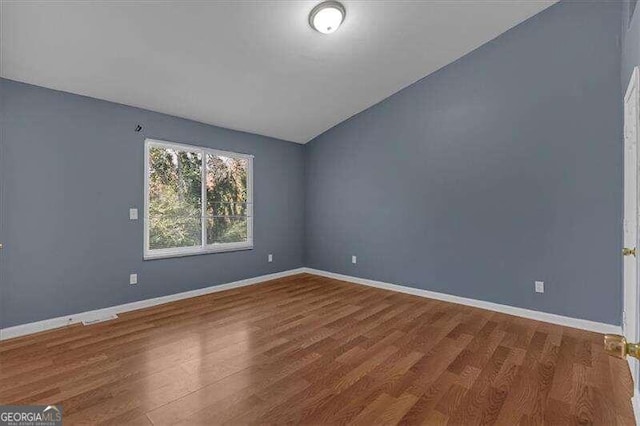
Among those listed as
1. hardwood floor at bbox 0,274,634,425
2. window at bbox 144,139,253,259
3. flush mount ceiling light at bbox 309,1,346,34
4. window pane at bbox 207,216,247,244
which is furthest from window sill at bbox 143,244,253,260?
flush mount ceiling light at bbox 309,1,346,34

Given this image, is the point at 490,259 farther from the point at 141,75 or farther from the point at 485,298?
the point at 141,75

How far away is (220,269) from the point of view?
14.6 ft

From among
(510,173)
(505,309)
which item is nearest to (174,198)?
(510,173)

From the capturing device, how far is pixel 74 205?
3.19 metres

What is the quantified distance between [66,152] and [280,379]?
303cm

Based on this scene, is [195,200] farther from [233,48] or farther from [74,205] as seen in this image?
[233,48]

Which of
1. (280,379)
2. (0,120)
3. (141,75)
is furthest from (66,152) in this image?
(280,379)

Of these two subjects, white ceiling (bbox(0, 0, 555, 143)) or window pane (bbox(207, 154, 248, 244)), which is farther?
window pane (bbox(207, 154, 248, 244))

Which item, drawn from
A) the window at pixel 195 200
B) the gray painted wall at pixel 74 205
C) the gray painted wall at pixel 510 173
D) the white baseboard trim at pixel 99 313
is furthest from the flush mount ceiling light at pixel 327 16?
the white baseboard trim at pixel 99 313

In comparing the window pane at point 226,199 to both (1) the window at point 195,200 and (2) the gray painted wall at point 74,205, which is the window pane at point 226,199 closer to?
(1) the window at point 195,200

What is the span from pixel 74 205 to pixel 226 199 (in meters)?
1.85

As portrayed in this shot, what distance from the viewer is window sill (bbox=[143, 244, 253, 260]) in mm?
3799

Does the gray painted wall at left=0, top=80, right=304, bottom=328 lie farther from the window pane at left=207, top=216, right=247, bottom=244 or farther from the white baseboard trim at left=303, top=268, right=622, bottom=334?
the white baseboard trim at left=303, top=268, right=622, bottom=334

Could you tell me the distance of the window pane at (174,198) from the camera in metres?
3.88
